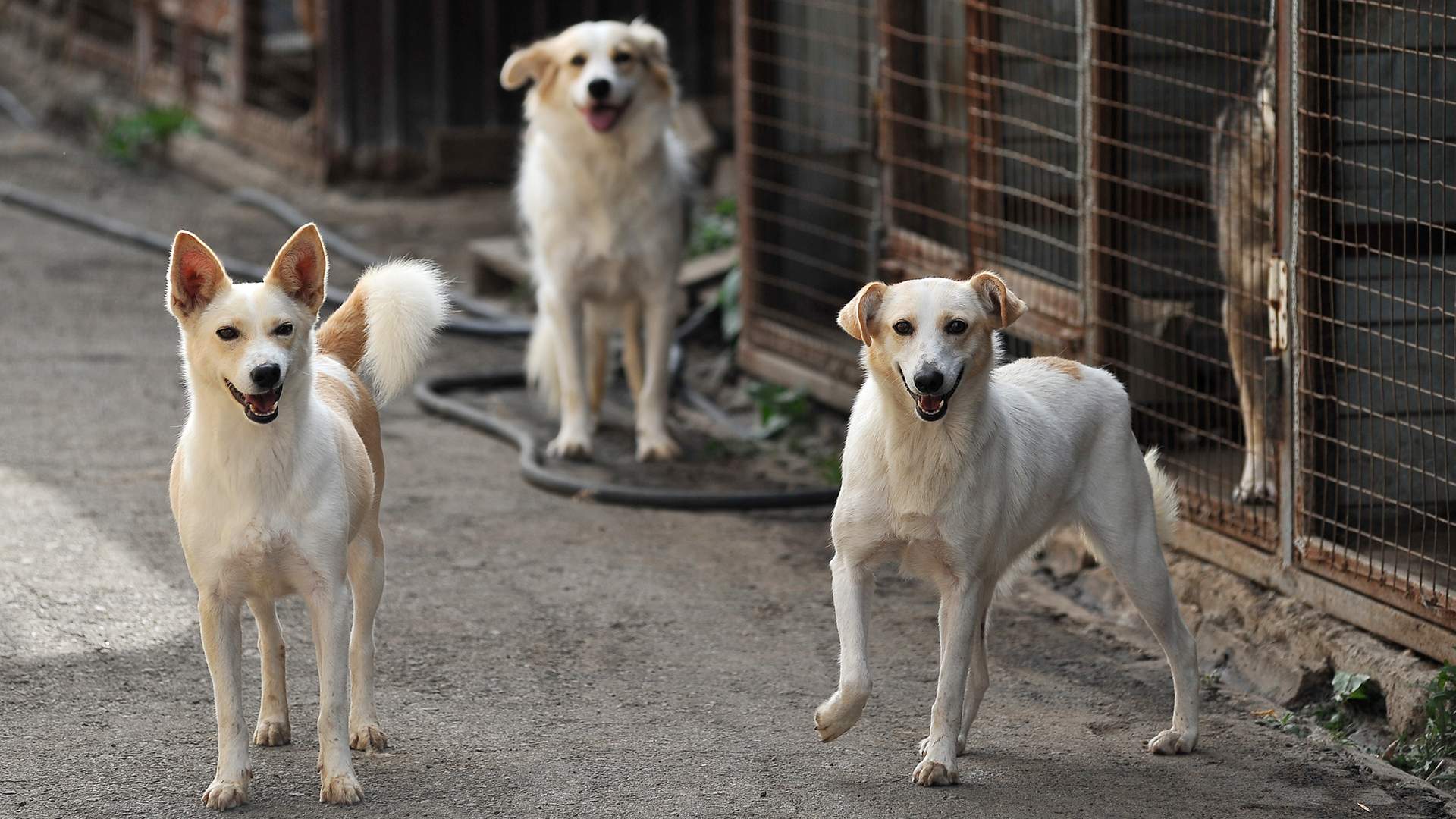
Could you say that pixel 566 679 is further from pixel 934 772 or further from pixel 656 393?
pixel 656 393

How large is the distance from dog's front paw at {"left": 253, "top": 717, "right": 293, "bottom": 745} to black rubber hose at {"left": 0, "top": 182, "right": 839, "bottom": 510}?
253 centimetres

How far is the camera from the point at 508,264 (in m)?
9.80

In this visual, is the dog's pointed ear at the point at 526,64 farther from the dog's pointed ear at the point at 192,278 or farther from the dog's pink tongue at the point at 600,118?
the dog's pointed ear at the point at 192,278

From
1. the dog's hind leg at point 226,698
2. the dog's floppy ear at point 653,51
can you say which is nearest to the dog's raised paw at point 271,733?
the dog's hind leg at point 226,698

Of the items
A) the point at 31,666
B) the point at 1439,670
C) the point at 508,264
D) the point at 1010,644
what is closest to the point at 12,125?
the point at 508,264

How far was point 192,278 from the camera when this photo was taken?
372 centimetres

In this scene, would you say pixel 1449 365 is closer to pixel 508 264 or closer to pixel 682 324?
pixel 682 324

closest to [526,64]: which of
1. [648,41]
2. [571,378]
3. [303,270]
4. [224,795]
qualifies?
[648,41]

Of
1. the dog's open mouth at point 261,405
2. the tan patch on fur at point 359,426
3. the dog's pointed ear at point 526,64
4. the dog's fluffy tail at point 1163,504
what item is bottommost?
the dog's fluffy tail at point 1163,504

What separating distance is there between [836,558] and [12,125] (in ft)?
39.6

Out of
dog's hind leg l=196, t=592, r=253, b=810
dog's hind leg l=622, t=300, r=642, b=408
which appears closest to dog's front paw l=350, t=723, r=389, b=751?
dog's hind leg l=196, t=592, r=253, b=810

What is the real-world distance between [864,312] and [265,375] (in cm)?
134

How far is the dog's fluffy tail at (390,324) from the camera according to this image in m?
4.27

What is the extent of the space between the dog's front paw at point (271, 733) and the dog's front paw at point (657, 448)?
3.25m
